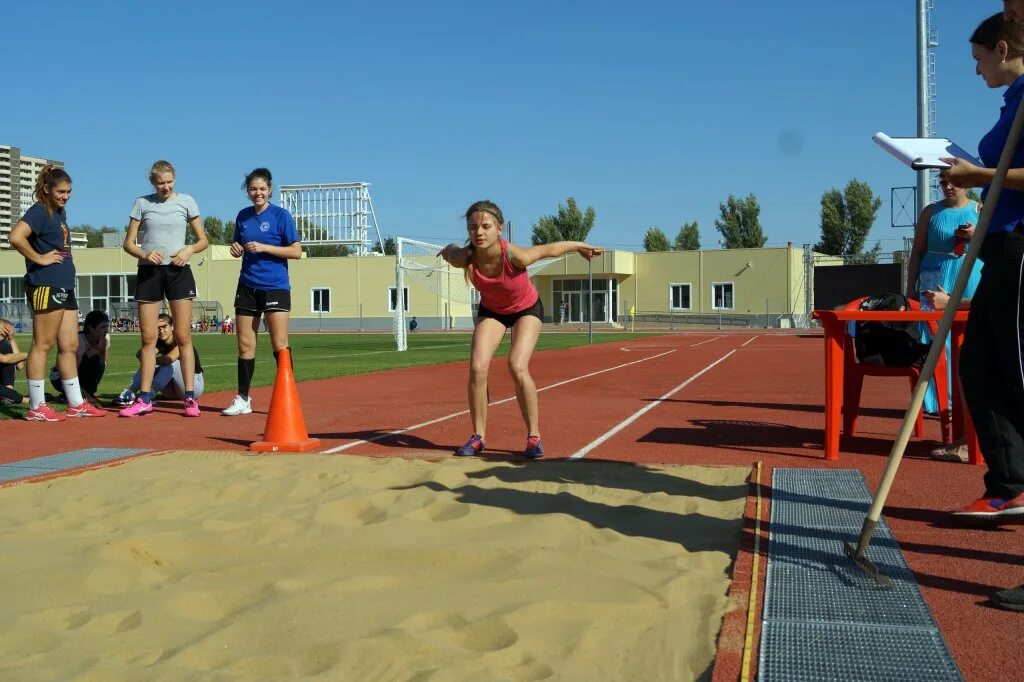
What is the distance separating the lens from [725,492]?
15.8ft

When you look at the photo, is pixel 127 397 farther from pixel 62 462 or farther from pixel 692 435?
pixel 692 435

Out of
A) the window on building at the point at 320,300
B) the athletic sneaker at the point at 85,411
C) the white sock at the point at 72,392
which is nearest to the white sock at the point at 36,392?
the white sock at the point at 72,392

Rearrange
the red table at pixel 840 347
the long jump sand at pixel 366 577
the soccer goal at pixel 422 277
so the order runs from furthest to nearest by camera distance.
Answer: the soccer goal at pixel 422 277, the red table at pixel 840 347, the long jump sand at pixel 366 577

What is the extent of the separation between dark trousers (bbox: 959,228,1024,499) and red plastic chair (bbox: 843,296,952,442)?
257 centimetres

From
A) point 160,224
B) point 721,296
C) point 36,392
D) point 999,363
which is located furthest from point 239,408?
point 721,296

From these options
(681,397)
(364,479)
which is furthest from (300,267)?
(364,479)

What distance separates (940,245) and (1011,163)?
329 centimetres

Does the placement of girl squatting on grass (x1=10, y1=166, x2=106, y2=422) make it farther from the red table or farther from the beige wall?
the beige wall

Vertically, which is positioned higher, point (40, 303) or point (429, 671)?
point (40, 303)

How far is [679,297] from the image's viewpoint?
57781 millimetres

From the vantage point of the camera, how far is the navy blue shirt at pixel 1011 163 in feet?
12.0

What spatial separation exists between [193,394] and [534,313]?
3.89 m

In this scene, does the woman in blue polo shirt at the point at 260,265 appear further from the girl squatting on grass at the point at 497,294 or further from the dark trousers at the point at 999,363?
the dark trousers at the point at 999,363

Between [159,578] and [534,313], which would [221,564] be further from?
[534,313]
